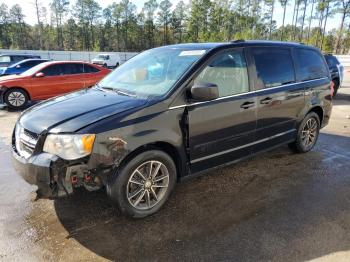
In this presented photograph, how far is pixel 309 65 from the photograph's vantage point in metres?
5.23

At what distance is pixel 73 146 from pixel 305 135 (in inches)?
158

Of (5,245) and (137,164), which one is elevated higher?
(137,164)

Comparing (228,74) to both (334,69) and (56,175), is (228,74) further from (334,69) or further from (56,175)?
(334,69)

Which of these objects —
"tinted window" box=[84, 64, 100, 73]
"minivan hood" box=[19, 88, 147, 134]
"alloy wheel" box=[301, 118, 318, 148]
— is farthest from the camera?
"tinted window" box=[84, 64, 100, 73]

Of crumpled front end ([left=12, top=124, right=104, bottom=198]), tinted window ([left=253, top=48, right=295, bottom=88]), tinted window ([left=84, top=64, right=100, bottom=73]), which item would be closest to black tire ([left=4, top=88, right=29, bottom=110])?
tinted window ([left=84, top=64, right=100, bottom=73])

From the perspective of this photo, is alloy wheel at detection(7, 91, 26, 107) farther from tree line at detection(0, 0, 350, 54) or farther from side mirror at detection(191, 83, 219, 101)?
tree line at detection(0, 0, 350, 54)

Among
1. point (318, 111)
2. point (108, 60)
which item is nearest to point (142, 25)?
point (108, 60)

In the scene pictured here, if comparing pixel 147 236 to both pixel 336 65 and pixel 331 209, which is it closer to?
pixel 331 209

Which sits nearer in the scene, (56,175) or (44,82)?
(56,175)

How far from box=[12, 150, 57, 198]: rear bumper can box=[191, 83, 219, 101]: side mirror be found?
1519mm

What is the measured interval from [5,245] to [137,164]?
1407 mm

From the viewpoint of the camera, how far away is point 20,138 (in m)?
3.34

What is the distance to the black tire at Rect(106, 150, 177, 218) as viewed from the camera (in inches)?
122

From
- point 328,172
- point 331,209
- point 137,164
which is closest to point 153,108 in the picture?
point 137,164
